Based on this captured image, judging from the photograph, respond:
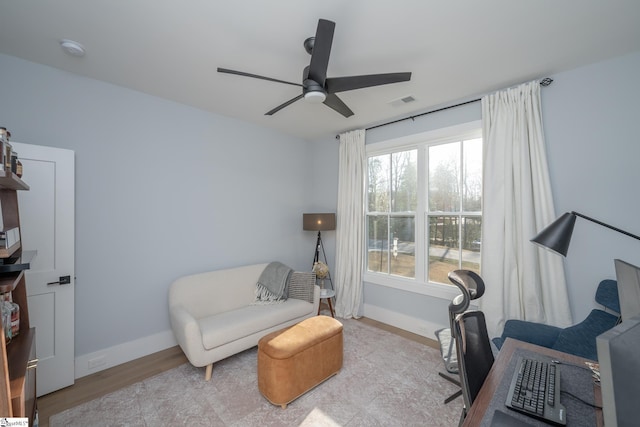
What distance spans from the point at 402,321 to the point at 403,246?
0.98 metres

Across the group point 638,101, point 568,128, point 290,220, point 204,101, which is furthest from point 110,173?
point 638,101

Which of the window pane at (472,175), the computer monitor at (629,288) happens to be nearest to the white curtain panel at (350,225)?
the window pane at (472,175)

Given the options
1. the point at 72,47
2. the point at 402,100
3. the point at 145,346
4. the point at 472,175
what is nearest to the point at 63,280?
the point at 145,346

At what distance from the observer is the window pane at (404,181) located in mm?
3467

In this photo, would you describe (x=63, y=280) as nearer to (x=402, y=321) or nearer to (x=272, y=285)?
(x=272, y=285)

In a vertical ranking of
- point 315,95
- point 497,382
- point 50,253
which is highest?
point 315,95

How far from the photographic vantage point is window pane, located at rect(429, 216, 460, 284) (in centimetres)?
312

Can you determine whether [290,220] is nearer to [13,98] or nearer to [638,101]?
[13,98]

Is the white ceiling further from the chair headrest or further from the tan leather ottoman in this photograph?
the tan leather ottoman

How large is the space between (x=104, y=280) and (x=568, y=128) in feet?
15.1

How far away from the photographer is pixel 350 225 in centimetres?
390

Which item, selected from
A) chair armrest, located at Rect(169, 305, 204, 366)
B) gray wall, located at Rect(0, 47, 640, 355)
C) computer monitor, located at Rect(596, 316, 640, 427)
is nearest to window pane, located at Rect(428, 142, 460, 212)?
gray wall, located at Rect(0, 47, 640, 355)

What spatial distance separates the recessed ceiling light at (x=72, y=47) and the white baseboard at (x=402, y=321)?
410 cm

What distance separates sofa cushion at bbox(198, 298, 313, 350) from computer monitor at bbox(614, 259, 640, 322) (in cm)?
264
